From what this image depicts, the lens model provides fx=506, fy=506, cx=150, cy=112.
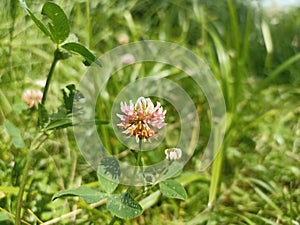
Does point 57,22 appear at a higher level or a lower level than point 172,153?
higher

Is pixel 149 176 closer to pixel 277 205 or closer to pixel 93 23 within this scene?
pixel 277 205

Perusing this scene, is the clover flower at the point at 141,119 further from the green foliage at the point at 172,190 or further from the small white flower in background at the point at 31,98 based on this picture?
the small white flower in background at the point at 31,98

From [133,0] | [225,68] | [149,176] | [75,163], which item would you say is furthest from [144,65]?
[149,176]

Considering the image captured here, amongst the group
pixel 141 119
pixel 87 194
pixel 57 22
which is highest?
pixel 57 22

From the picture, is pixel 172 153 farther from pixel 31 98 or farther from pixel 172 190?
pixel 31 98

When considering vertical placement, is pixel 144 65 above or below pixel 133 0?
below

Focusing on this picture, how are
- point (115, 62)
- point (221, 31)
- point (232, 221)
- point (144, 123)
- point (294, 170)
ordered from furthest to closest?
point (221, 31) < point (115, 62) < point (294, 170) < point (232, 221) < point (144, 123)

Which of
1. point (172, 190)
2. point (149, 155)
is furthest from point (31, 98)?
point (172, 190)
